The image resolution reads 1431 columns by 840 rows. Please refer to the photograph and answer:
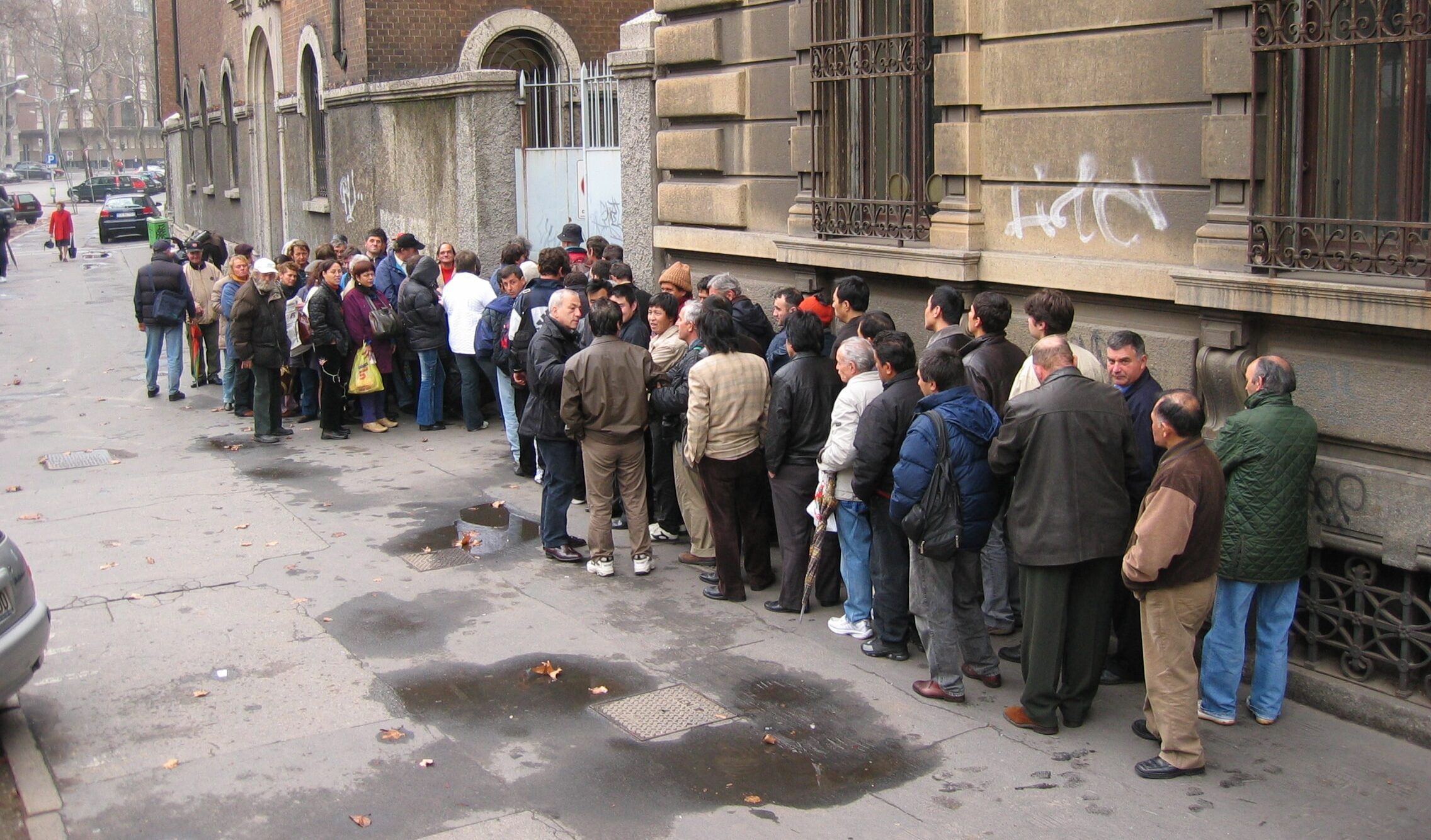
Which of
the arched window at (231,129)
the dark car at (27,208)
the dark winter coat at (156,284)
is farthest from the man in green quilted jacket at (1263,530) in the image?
the dark car at (27,208)

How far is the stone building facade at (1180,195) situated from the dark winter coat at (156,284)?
26.3ft

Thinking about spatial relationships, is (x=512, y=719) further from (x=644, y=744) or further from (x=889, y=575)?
(x=889, y=575)

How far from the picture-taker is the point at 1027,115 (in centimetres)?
811

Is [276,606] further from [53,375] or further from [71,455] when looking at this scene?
[53,375]

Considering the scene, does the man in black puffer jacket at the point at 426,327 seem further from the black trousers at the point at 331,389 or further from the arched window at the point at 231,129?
the arched window at the point at 231,129

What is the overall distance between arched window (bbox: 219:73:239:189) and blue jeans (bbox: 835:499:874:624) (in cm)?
2680

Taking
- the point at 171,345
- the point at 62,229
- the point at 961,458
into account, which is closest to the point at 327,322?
the point at 171,345

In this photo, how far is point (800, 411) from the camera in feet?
24.9

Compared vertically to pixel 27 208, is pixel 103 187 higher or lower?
higher

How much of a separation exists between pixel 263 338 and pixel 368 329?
0.97 m

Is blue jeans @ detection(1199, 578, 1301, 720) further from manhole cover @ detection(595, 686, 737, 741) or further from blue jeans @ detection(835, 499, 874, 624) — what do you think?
manhole cover @ detection(595, 686, 737, 741)

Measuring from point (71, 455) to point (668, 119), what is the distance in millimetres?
6347

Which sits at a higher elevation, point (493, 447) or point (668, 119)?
point (668, 119)

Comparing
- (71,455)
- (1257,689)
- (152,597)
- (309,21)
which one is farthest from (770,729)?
(309,21)
